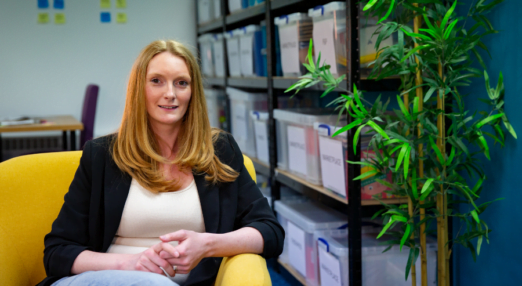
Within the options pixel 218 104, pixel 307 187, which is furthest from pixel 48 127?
pixel 307 187

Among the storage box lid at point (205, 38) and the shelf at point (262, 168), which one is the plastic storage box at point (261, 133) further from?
the storage box lid at point (205, 38)

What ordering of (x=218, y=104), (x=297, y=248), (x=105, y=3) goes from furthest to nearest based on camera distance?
(x=105, y=3) → (x=218, y=104) → (x=297, y=248)

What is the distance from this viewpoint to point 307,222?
2.29 meters

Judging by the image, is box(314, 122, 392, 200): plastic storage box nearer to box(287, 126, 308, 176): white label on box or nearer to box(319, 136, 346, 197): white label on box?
box(319, 136, 346, 197): white label on box

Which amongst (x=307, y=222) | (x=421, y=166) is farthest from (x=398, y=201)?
(x=307, y=222)

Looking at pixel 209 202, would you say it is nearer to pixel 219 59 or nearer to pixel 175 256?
pixel 175 256

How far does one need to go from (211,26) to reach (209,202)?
2705 mm

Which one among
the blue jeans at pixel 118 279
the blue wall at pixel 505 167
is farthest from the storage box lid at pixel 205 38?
the blue jeans at pixel 118 279

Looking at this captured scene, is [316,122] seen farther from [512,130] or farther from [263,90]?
[263,90]

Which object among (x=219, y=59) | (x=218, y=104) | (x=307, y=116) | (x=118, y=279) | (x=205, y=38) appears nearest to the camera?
(x=118, y=279)

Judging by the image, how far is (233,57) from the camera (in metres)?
3.32

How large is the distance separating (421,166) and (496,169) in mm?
285

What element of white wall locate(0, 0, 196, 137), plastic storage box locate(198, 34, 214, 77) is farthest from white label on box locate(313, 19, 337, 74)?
white wall locate(0, 0, 196, 137)

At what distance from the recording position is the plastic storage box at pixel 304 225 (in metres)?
2.28
